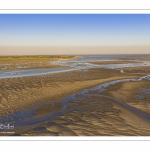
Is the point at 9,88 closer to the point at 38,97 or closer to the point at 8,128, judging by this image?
the point at 38,97
